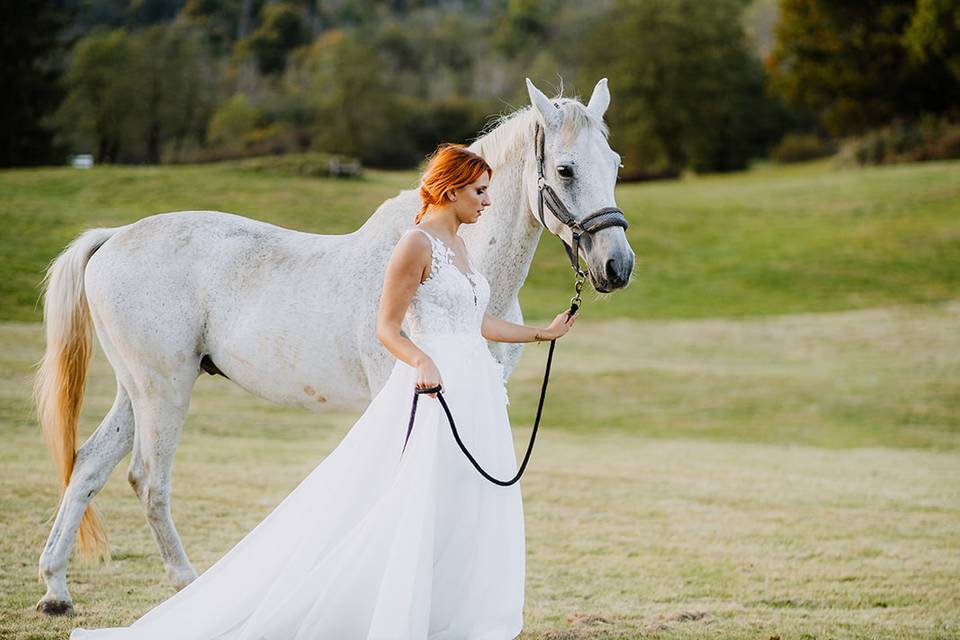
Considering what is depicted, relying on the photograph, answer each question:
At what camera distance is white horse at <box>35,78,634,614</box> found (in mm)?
5051

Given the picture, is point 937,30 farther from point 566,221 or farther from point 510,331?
point 510,331

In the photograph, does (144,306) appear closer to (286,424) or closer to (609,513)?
(609,513)

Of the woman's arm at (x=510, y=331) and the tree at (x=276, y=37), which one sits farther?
the tree at (x=276, y=37)

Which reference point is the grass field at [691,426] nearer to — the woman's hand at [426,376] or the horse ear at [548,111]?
the woman's hand at [426,376]

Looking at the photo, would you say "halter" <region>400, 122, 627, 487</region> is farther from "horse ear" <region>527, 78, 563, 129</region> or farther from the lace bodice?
the lace bodice

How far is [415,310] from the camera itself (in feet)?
14.0

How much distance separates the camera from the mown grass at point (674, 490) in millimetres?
6035

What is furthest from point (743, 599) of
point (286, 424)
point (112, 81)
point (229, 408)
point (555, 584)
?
point (112, 81)

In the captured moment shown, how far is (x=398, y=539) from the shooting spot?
4047mm

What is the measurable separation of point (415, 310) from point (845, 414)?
13.5 meters

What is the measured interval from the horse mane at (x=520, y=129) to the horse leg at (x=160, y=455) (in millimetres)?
1989

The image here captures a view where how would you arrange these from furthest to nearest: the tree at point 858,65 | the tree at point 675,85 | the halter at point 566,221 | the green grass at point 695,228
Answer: the tree at point 675,85 → the tree at point 858,65 → the green grass at point 695,228 → the halter at point 566,221

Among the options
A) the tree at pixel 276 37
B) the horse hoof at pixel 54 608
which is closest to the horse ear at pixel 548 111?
the horse hoof at pixel 54 608

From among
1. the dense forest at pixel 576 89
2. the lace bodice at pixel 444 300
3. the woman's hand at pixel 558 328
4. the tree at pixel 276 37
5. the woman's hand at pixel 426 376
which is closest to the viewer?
the woman's hand at pixel 426 376
